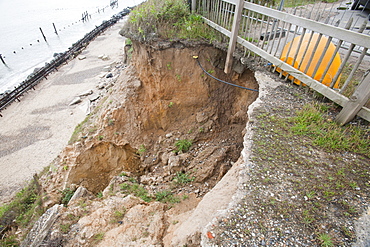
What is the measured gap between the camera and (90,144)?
305 inches

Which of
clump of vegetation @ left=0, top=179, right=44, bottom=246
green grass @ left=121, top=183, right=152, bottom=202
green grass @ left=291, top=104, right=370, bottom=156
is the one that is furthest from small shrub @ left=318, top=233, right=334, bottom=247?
clump of vegetation @ left=0, top=179, right=44, bottom=246

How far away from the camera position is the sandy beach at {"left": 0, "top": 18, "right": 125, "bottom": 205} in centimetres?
1039

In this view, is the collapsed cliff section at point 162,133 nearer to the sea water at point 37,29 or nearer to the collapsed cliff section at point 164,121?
the collapsed cliff section at point 164,121

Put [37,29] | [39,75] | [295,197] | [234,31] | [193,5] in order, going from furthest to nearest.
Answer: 1. [37,29]
2. [39,75]
3. [193,5]
4. [234,31]
5. [295,197]

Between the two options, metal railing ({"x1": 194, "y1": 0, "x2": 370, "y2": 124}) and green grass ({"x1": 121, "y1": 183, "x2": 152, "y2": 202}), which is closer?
metal railing ({"x1": 194, "y1": 0, "x2": 370, "y2": 124})

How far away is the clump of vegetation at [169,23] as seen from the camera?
6895mm

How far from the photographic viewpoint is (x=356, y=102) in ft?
11.2

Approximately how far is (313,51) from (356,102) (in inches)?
50.9

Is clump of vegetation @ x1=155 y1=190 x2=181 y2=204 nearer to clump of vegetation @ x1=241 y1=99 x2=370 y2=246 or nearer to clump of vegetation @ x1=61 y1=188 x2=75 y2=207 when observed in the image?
clump of vegetation @ x1=241 y1=99 x2=370 y2=246

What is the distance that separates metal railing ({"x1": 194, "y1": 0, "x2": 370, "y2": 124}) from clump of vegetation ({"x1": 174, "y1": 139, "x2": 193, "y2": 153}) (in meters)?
3.00

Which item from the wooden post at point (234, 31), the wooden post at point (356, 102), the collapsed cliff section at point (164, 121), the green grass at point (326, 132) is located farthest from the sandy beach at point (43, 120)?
the wooden post at point (356, 102)

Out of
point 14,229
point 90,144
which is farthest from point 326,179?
point 14,229

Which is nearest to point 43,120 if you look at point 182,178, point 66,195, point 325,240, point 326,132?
point 66,195

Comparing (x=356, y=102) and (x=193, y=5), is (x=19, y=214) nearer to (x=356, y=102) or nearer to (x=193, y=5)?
(x=193, y=5)
